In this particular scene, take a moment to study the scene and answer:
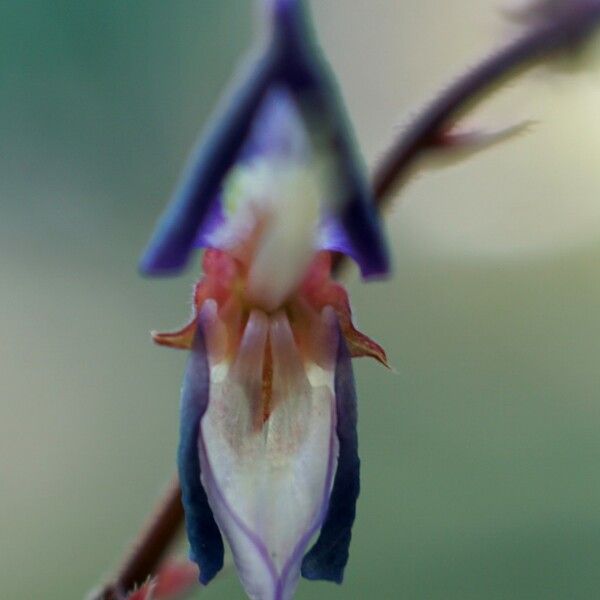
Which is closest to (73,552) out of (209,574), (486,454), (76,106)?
(486,454)

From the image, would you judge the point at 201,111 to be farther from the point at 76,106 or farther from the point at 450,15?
the point at 450,15

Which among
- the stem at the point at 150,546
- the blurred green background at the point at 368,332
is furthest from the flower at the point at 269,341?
the blurred green background at the point at 368,332

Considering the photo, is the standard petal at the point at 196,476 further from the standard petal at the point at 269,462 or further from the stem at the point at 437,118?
the stem at the point at 437,118

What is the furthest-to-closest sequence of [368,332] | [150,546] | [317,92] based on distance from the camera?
[368,332] → [150,546] → [317,92]

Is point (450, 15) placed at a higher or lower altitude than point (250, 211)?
higher

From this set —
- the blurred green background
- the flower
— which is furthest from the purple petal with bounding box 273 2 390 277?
the blurred green background

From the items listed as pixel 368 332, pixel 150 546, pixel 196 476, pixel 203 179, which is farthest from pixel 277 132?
pixel 368 332

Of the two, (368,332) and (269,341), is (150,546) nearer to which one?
(269,341)
